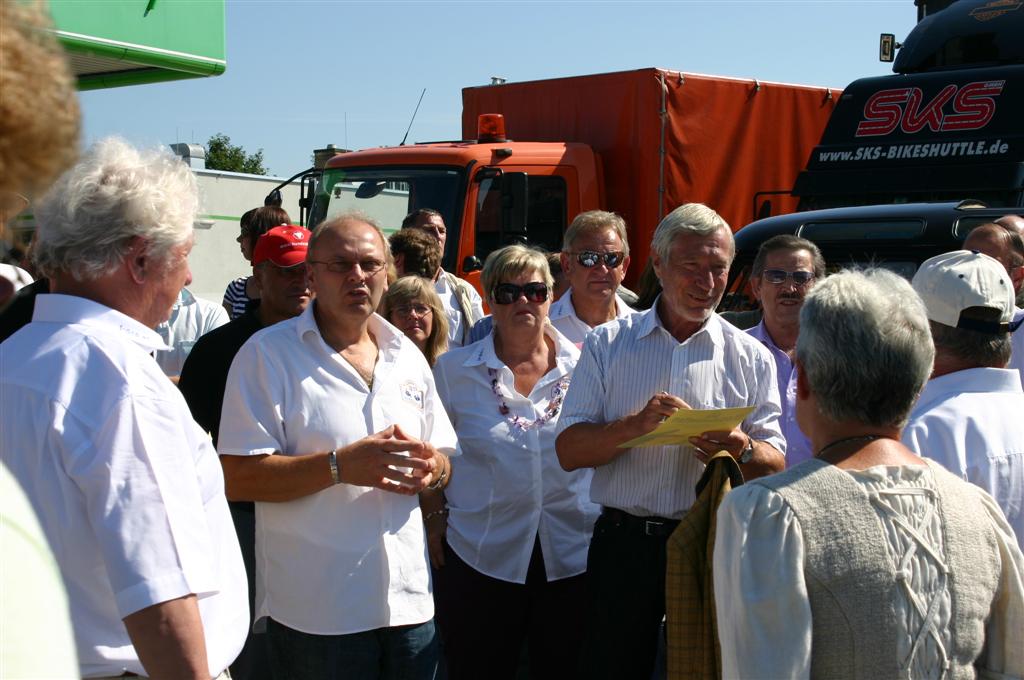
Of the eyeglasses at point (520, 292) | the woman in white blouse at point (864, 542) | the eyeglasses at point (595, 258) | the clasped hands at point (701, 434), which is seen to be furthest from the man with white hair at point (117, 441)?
the eyeglasses at point (595, 258)

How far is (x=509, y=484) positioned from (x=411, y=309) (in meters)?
1.21

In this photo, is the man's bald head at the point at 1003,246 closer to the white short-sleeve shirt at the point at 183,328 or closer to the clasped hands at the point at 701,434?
the clasped hands at the point at 701,434

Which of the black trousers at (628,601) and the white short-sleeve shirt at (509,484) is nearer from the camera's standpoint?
the black trousers at (628,601)

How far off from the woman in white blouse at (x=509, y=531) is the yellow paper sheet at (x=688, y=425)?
0.93 m

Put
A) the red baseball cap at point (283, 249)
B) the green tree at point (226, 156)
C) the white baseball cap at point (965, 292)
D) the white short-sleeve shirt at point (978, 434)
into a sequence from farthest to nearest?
the green tree at point (226, 156) < the red baseball cap at point (283, 249) < the white baseball cap at point (965, 292) < the white short-sleeve shirt at point (978, 434)

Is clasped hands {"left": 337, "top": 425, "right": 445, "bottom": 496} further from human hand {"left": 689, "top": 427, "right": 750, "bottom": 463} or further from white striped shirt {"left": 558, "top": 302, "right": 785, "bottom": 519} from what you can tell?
human hand {"left": 689, "top": 427, "right": 750, "bottom": 463}

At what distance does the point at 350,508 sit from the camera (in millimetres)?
3148

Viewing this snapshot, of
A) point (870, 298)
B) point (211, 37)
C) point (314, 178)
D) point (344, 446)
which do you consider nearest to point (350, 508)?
point (344, 446)

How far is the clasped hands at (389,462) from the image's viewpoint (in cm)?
304

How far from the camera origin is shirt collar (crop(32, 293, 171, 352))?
2107 millimetres

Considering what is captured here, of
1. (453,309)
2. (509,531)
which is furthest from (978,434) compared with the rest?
(453,309)

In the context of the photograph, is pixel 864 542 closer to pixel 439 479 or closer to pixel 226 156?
pixel 439 479

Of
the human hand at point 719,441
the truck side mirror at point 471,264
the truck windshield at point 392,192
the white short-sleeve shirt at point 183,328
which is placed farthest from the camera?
the truck windshield at point 392,192

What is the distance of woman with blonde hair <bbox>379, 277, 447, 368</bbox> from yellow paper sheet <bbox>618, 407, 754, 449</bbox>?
6.26 ft
